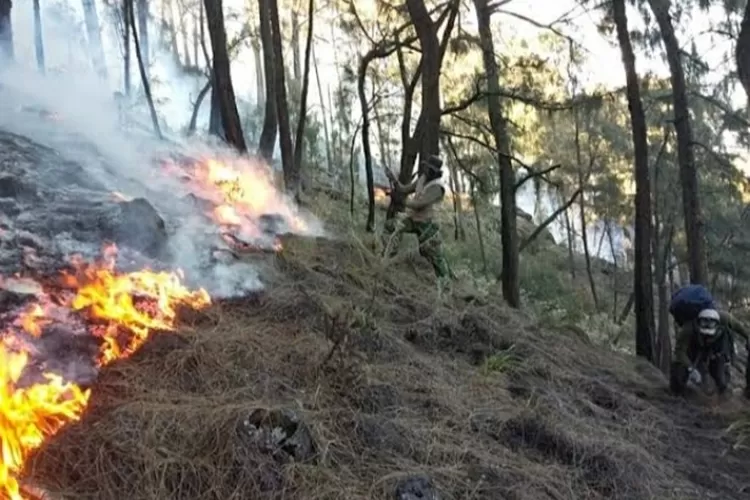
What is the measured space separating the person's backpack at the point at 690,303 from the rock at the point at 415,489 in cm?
373

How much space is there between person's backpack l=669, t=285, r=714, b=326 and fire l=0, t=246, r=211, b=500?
405 centimetres

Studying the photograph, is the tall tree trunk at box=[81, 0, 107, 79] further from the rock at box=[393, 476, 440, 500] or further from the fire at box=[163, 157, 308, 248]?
the rock at box=[393, 476, 440, 500]

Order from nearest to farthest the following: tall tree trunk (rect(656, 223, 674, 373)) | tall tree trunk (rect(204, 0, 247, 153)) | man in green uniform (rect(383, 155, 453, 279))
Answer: man in green uniform (rect(383, 155, 453, 279)) → tall tree trunk (rect(204, 0, 247, 153)) → tall tree trunk (rect(656, 223, 674, 373))

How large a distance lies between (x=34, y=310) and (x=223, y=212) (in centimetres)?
386

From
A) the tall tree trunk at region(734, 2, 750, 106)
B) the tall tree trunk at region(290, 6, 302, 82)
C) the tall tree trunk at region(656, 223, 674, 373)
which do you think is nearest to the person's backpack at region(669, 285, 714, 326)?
the tall tree trunk at region(734, 2, 750, 106)

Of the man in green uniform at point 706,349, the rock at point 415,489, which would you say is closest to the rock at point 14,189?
the rock at point 415,489

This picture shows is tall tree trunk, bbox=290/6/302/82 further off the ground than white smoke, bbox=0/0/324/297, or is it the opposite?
tall tree trunk, bbox=290/6/302/82

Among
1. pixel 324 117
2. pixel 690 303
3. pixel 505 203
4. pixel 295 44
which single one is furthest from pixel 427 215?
pixel 324 117

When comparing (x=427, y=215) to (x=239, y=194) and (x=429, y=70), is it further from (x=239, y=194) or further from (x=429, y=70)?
(x=239, y=194)

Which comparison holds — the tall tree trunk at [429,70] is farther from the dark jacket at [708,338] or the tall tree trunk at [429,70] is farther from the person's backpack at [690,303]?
the dark jacket at [708,338]

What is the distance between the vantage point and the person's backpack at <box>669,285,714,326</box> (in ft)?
20.6

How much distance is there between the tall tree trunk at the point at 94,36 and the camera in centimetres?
2316

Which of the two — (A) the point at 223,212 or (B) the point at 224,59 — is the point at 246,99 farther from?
(A) the point at 223,212

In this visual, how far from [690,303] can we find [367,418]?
358 centimetres
